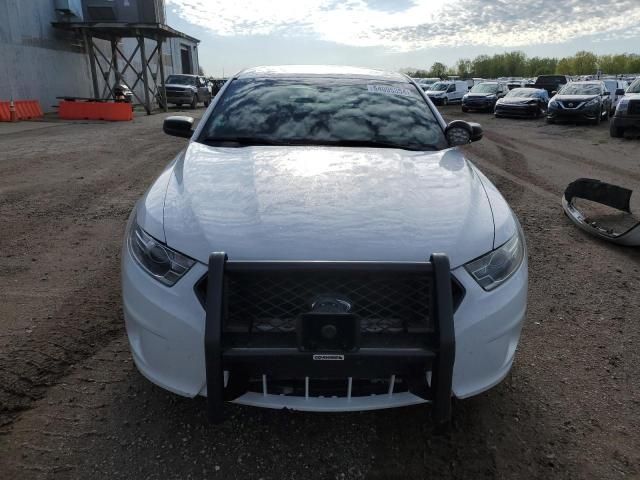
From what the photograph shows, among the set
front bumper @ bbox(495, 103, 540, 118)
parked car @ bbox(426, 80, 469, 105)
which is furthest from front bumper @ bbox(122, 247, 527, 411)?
parked car @ bbox(426, 80, 469, 105)

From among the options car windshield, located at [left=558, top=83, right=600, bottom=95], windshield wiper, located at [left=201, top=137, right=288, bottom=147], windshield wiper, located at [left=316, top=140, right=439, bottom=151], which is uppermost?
windshield wiper, located at [left=201, top=137, right=288, bottom=147]

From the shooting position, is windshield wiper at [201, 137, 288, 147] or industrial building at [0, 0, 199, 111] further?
industrial building at [0, 0, 199, 111]

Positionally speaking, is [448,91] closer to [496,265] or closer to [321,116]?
[321,116]

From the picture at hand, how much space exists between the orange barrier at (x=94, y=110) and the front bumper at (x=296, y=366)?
18699 millimetres

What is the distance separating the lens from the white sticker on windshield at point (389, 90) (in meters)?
3.78

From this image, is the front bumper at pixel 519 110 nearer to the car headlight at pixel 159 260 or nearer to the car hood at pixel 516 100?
the car hood at pixel 516 100

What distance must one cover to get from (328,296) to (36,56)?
2334 centimetres

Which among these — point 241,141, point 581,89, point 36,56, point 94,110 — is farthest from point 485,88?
point 241,141

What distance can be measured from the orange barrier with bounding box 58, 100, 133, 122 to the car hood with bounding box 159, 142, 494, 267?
58.3 feet

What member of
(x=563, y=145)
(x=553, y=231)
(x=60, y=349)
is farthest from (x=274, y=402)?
(x=563, y=145)

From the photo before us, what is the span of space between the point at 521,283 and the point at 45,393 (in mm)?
2423

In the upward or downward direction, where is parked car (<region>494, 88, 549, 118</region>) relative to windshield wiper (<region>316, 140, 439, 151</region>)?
downward

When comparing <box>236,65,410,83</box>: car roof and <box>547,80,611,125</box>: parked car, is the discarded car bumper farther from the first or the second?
<box>547,80,611,125</box>: parked car

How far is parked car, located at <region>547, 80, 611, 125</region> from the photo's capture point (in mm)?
18656
